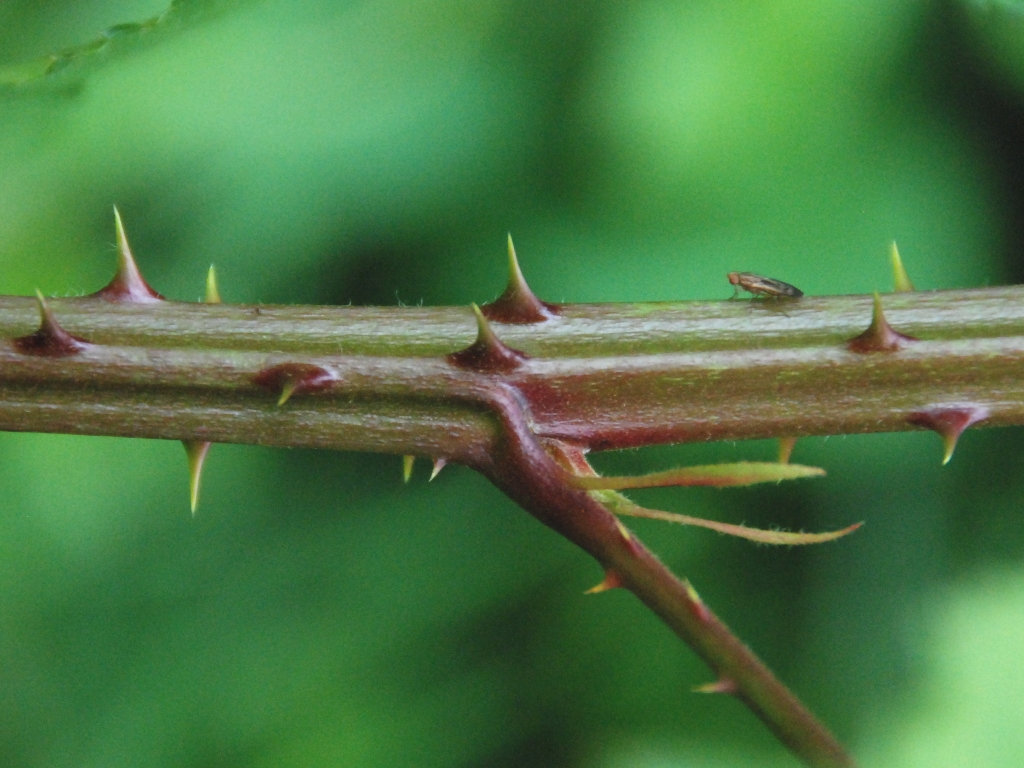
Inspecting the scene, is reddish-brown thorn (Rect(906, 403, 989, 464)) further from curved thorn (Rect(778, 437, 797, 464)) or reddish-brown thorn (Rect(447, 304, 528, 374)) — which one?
reddish-brown thorn (Rect(447, 304, 528, 374))

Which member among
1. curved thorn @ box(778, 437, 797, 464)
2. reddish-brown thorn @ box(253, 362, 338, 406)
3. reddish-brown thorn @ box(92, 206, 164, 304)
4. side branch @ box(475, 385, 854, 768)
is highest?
reddish-brown thorn @ box(92, 206, 164, 304)

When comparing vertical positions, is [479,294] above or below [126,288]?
above

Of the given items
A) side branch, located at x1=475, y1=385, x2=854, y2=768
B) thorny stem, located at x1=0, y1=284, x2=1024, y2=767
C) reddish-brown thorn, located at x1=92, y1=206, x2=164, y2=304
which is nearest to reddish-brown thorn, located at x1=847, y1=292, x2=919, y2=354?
thorny stem, located at x1=0, y1=284, x2=1024, y2=767

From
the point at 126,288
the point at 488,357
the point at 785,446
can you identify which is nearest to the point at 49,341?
the point at 126,288

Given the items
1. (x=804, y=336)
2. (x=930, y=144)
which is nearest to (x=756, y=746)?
(x=804, y=336)

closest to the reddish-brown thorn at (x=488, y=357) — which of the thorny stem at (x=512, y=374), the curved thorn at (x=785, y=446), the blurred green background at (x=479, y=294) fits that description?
the thorny stem at (x=512, y=374)

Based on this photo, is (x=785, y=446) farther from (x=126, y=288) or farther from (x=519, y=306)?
(x=126, y=288)

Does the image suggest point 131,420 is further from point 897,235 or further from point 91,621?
point 897,235
